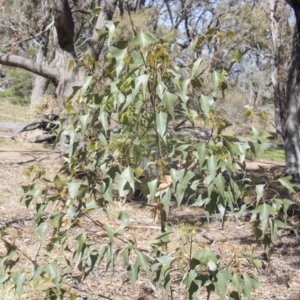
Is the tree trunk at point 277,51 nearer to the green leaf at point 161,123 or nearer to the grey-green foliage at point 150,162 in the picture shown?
the grey-green foliage at point 150,162

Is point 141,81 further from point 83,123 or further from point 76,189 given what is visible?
point 76,189

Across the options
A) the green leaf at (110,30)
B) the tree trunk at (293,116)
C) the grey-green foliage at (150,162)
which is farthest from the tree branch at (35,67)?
the green leaf at (110,30)

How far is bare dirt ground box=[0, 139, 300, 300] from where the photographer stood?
3.59 m

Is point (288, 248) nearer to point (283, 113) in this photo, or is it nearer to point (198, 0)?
point (283, 113)

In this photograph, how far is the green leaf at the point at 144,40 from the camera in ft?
5.55

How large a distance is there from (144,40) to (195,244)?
10.5 feet

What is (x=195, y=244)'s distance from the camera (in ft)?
15.1

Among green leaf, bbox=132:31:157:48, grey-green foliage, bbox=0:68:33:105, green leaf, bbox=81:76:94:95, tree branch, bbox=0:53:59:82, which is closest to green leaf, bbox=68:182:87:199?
green leaf, bbox=81:76:94:95

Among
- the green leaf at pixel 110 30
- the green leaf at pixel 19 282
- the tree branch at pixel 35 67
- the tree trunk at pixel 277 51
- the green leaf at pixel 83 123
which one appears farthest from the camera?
the tree trunk at pixel 277 51

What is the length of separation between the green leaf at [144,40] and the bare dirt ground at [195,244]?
0.70m

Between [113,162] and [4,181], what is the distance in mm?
5394

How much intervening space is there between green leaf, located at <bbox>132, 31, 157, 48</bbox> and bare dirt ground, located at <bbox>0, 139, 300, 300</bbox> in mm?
697

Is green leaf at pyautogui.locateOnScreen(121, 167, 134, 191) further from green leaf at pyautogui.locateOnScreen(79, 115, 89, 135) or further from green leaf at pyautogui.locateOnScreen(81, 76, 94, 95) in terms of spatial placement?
green leaf at pyautogui.locateOnScreen(81, 76, 94, 95)

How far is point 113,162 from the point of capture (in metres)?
2.19
